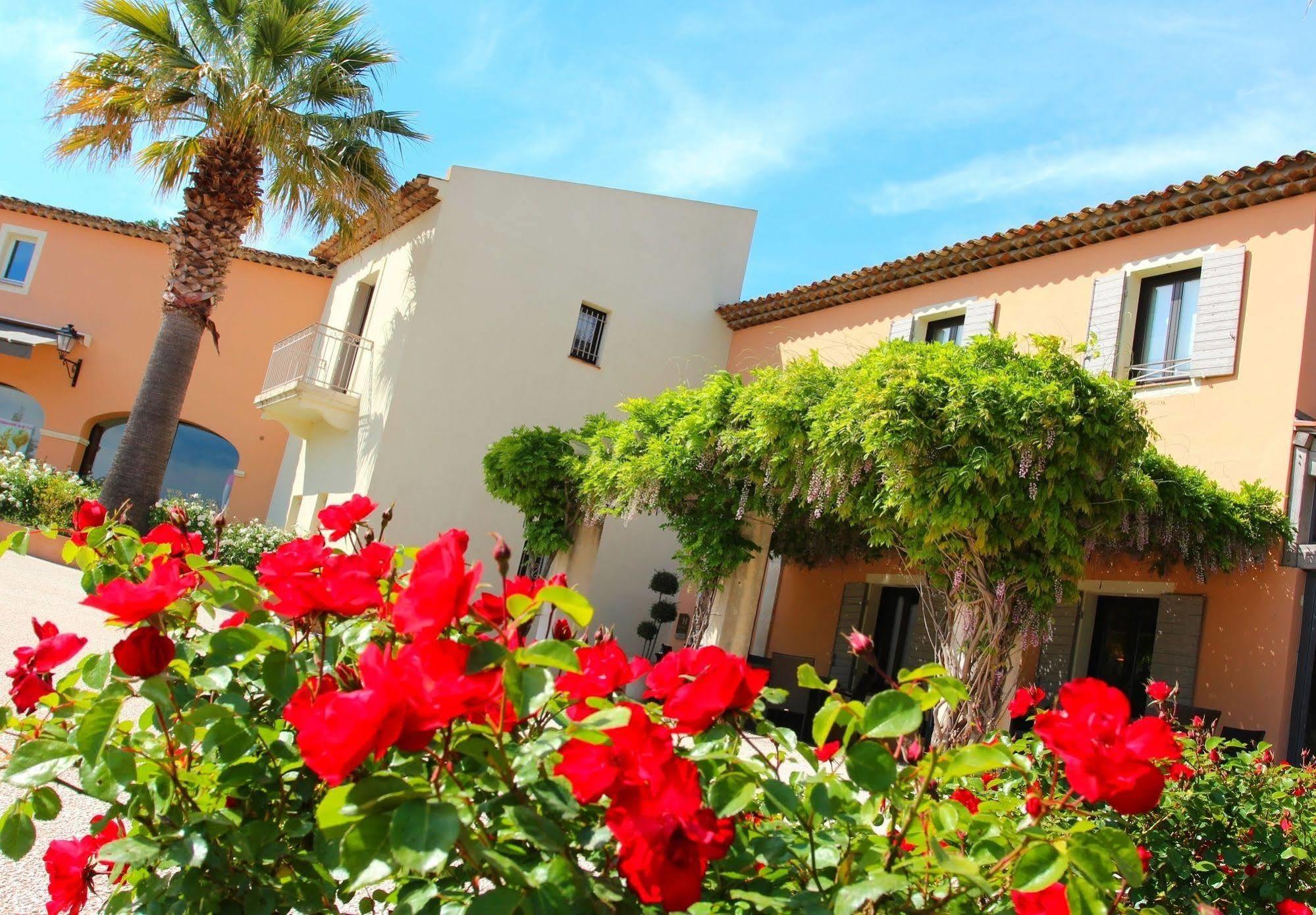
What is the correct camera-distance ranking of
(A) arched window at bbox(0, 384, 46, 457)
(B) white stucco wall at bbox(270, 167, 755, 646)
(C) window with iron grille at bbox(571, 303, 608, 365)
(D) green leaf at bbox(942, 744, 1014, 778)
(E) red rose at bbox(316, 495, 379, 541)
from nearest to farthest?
(D) green leaf at bbox(942, 744, 1014, 778)
(E) red rose at bbox(316, 495, 379, 541)
(B) white stucco wall at bbox(270, 167, 755, 646)
(C) window with iron grille at bbox(571, 303, 608, 365)
(A) arched window at bbox(0, 384, 46, 457)

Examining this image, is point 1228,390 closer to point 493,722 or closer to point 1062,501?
point 1062,501

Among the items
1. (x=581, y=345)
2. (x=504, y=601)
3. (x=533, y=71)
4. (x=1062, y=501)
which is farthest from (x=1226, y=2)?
(x=581, y=345)

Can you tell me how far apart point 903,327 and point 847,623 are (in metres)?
3.51

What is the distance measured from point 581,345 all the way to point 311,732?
43.1 ft

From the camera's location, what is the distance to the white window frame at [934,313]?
10.8 meters

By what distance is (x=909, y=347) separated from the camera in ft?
23.3

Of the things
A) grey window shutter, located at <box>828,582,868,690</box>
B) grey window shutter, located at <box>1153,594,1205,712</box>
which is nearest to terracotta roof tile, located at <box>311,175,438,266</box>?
grey window shutter, located at <box>828,582,868,690</box>

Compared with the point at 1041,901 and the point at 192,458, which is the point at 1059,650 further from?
the point at 192,458

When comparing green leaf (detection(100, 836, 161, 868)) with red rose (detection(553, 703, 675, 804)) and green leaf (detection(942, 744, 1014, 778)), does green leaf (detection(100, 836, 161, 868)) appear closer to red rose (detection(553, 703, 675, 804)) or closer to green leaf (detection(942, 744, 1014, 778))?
red rose (detection(553, 703, 675, 804))

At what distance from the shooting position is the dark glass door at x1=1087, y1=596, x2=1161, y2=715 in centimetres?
865

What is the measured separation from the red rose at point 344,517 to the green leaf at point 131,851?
629 mm

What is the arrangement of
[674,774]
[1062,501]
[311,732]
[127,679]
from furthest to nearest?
[1062,501]
[127,679]
[674,774]
[311,732]

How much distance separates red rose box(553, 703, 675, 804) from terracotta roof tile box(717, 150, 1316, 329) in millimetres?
8913

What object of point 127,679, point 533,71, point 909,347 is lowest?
point 127,679
